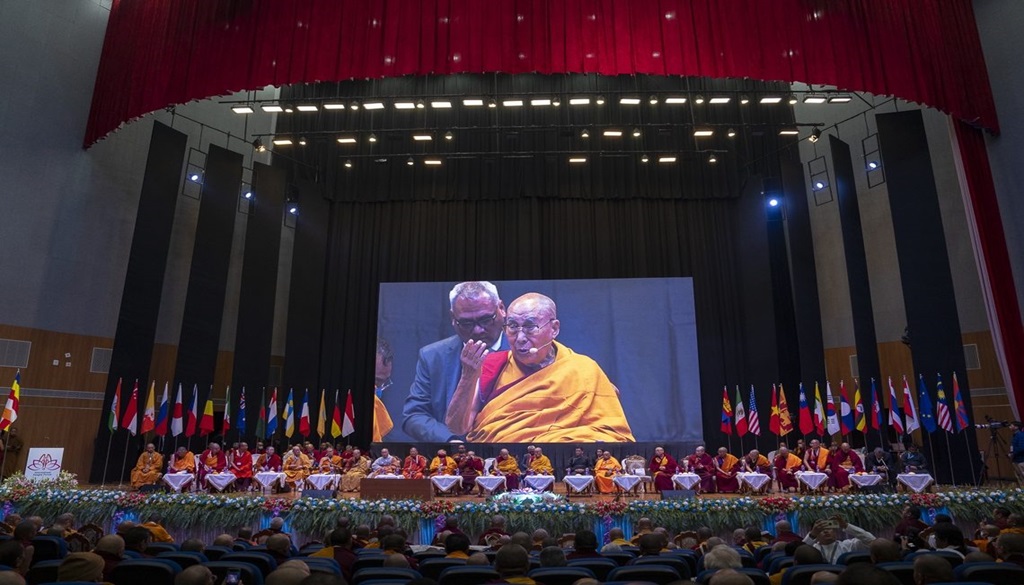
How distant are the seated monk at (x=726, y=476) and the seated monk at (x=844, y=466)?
6.81 ft

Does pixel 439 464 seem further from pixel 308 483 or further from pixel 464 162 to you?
pixel 464 162

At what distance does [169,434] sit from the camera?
17.3 metres

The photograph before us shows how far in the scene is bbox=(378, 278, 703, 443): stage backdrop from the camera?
65.2 ft

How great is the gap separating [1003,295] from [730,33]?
26.6ft

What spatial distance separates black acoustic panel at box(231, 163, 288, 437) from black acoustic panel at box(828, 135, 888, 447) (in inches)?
629

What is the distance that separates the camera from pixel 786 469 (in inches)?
582

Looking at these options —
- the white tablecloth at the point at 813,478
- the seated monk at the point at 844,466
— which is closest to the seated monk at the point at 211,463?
the white tablecloth at the point at 813,478

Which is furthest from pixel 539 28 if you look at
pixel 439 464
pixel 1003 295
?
pixel 1003 295

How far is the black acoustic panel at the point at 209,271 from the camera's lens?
17.2m

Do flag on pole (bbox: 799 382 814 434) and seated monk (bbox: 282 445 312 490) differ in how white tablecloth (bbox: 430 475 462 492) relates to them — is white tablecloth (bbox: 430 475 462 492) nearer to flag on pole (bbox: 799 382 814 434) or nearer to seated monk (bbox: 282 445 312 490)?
seated monk (bbox: 282 445 312 490)

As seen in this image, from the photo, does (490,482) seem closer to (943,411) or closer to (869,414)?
(943,411)

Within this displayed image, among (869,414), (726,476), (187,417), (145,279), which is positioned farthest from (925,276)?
(145,279)

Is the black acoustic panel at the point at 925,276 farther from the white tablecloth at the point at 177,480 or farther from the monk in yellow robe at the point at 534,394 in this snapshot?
the white tablecloth at the point at 177,480

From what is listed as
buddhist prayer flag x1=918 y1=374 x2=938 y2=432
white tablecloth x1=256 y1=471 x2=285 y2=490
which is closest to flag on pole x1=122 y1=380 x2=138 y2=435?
white tablecloth x1=256 y1=471 x2=285 y2=490
